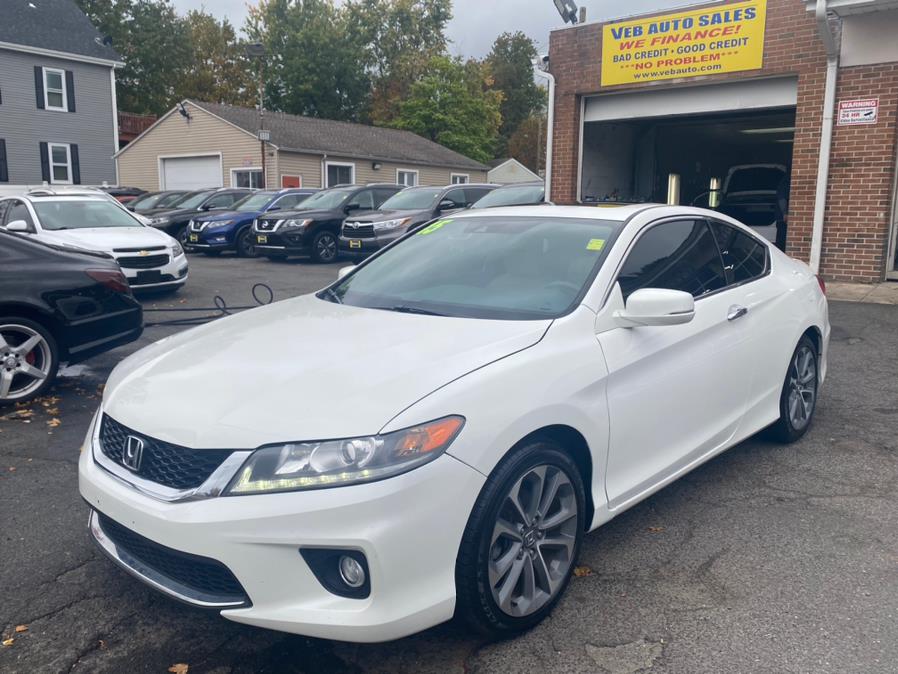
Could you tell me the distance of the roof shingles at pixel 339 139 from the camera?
31.6 meters

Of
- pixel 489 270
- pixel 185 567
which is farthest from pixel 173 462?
pixel 489 270

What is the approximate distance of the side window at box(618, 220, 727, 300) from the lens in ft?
12.7

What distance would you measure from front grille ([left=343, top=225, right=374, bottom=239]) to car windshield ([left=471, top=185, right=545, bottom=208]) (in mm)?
2054

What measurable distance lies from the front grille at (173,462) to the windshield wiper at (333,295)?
1.42 m

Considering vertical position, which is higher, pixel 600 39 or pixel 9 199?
pixel 600 39

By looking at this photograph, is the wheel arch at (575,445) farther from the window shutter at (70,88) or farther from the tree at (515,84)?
the tree at (515,84)

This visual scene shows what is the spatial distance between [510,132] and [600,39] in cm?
6201

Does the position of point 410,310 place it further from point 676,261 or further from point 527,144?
point 527,144

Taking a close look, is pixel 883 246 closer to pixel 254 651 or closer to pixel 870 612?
pixel 870 612

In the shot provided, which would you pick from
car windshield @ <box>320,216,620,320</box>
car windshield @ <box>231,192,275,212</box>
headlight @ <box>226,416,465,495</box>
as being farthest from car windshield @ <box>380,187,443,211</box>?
headlight @ <box>226,416,465,495</box>

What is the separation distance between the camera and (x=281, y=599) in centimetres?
256

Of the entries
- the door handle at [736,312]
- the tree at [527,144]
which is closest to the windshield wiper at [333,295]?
the door handle at [736,312]

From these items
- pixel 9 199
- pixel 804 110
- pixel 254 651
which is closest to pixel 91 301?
pixel 254 651

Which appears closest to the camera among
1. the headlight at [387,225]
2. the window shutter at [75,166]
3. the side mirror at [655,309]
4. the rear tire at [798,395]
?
the side mirror at [655,309]
